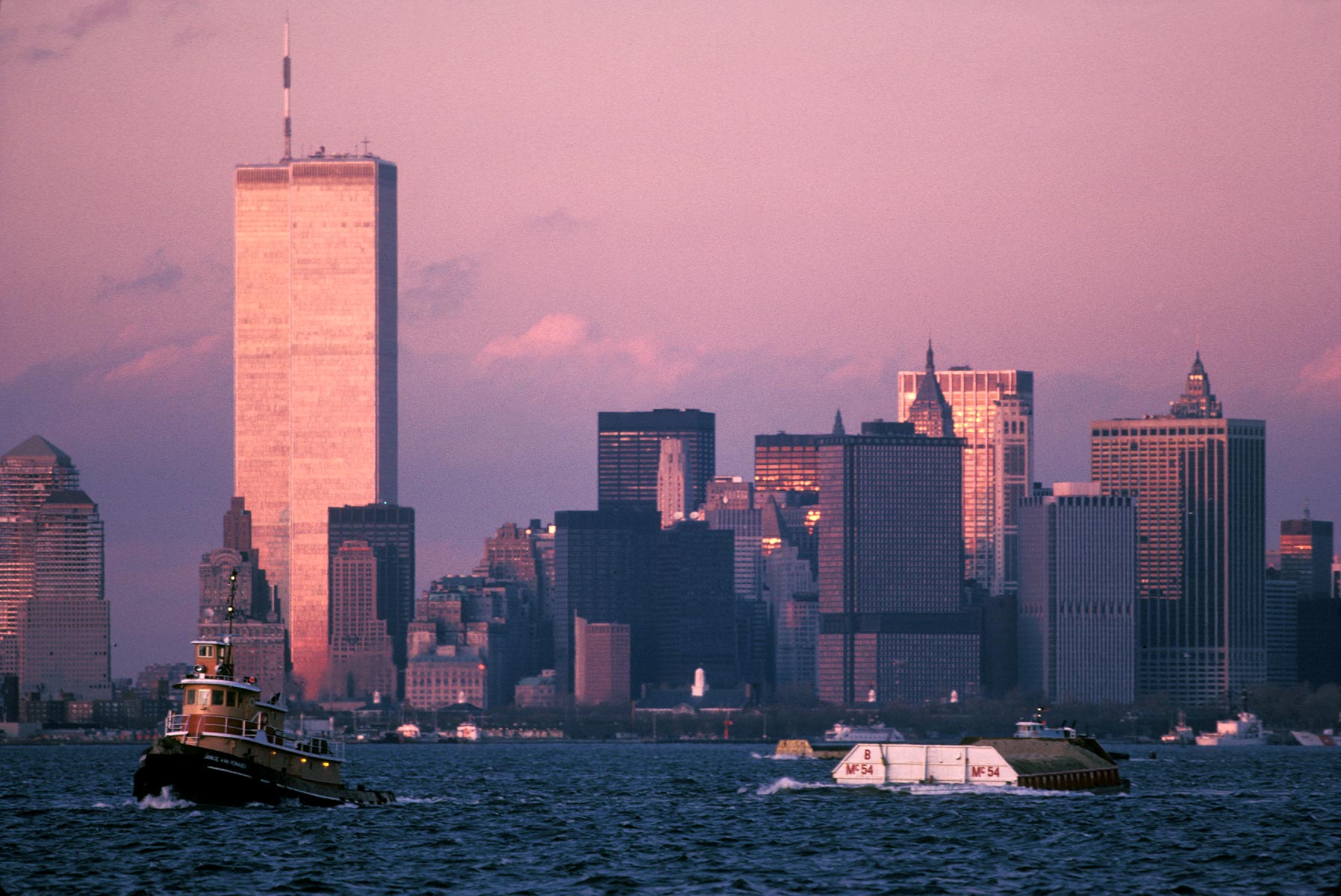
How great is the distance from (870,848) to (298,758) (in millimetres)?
39786

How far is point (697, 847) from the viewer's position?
130875mm

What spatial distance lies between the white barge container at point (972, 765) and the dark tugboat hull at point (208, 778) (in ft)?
161

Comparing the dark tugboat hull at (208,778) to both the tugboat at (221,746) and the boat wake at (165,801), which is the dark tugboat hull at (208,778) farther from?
the boat wake at (165,801)

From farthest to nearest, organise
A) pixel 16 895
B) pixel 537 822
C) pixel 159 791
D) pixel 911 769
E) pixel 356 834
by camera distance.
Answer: pixel 911 769 < pixel 537 822 < pixel 159 791 < pixel 356 834 < pixel 16 895

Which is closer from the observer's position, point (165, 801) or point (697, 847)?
point (697, 847)

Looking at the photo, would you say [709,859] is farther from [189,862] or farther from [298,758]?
[298,758]

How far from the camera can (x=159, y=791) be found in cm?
14625

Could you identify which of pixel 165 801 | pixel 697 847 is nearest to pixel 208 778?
pixel 165 801

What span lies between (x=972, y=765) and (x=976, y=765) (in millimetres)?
265

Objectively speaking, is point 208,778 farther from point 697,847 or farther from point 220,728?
point 697,847

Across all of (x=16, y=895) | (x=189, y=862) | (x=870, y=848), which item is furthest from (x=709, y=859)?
(x=16, y=895)

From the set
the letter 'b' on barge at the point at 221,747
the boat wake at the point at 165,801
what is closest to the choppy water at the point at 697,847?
the boat wake at the point at 165,801

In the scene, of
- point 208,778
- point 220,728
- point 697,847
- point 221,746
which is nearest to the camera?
point 697,847

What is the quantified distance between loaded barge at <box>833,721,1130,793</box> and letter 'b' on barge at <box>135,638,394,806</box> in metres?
48.3
